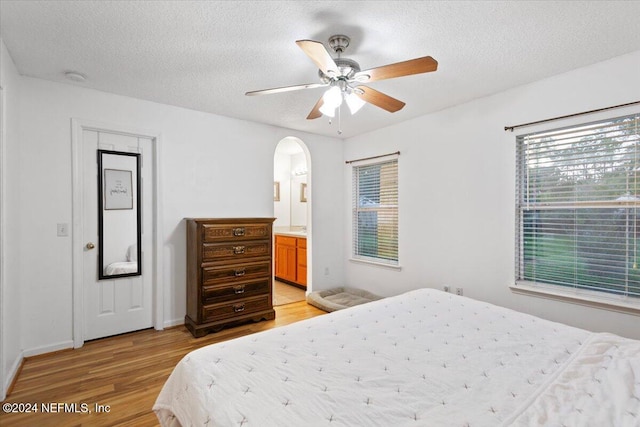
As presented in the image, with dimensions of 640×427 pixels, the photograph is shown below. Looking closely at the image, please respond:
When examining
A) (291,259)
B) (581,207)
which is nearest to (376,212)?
(291,259)

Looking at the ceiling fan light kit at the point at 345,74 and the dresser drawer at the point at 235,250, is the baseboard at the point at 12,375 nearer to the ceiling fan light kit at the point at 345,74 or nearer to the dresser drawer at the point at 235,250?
the dresser drawer at the point at 235,250

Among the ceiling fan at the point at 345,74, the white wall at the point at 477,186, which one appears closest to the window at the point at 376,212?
the white wall at the point at 477,186

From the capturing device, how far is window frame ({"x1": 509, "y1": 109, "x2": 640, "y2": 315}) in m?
2.29

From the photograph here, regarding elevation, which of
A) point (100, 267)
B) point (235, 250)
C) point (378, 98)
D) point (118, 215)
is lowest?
point (100, 267)

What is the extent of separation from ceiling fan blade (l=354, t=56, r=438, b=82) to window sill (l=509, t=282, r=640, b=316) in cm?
218

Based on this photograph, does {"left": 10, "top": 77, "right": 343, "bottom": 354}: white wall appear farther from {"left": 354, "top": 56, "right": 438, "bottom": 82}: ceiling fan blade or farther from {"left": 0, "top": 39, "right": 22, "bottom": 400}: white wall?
{"left": 354, "top": 56, "right": 438, "bottom": 82}: ceiling fan blade

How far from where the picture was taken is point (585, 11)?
1.80 metres

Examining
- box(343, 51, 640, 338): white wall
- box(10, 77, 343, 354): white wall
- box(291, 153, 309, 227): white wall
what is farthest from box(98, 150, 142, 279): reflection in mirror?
box(291, 153, 309, 227): white wall

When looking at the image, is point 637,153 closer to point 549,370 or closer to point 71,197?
point 549,370

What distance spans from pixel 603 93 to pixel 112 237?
14.8 ft

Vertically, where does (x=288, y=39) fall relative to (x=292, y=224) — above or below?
above

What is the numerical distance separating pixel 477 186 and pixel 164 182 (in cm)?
332

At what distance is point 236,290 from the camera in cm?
337

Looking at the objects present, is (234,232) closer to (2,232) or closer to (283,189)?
(2,232)
